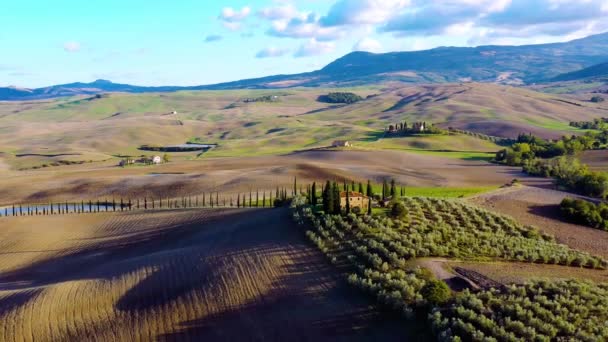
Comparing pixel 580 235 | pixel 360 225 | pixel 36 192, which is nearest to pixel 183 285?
pixel 360 225

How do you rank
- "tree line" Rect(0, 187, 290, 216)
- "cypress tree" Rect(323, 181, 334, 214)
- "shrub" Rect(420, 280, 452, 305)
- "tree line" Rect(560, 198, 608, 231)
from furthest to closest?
"tree line" Rect(0, 187, 290, 216)
"tree line" Rect(560, 198, 608, 231)
"cypress tree" Rect(323, 181, 334, 214)
"shrub" Rect(420, 280, 452, 305)

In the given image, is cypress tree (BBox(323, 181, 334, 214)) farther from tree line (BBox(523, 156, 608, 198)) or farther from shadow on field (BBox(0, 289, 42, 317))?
tree line (BBox(523, 156, 608, 198))

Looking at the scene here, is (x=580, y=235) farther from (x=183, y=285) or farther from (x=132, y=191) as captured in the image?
(x=132, y=191)

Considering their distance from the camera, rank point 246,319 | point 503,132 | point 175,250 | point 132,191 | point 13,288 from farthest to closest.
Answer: point 503,132, point 132,191, point 175,250, point 13,288, point 246,319

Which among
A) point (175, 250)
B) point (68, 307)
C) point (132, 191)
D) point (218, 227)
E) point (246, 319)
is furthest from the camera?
point (132, 191)

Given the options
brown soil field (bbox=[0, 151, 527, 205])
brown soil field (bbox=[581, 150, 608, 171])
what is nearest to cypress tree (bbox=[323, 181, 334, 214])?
brown soil field (bbox=[0, 151, 527, 205])
